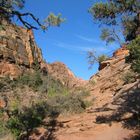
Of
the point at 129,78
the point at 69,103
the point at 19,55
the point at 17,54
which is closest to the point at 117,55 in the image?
the point at 129,78

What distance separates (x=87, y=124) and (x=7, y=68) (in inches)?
1343

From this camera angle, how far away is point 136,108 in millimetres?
18641

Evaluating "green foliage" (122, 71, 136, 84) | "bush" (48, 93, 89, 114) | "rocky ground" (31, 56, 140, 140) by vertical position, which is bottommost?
"rocky ground" (31, 56, 140, 140)

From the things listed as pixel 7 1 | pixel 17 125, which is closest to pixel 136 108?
pixel 17 125

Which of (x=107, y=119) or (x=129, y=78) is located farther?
(x=129, y=78)

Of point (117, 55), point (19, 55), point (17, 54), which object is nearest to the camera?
point (117, 55)

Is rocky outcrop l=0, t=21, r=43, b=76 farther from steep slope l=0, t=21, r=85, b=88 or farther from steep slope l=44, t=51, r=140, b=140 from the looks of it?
steep slope l=44, t=51, r=140, b=140

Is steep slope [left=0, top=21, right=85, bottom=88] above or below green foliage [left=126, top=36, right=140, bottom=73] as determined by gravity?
above

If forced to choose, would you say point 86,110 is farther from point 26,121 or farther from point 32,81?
point 32,81

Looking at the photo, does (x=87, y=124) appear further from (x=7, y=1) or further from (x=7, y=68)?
(x=7, y=68)

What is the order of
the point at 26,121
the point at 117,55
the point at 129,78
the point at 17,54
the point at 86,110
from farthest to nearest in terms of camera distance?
the point at 17,54 < the point at 117,55 < the point at 129,78 < the point at 86,110 < the point at 26,121

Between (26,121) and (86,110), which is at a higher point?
(86,110)

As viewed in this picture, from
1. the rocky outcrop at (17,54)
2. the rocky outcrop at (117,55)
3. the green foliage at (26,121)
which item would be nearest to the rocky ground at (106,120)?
the green foliage at (26,121)

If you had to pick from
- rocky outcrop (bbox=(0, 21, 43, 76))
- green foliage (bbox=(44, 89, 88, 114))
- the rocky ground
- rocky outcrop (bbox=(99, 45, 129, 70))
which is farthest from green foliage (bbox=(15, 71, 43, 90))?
the rocky ground
